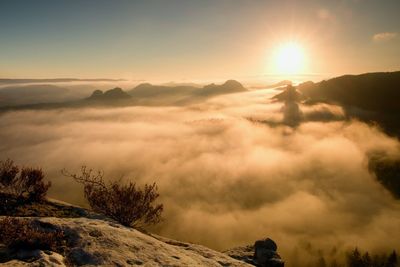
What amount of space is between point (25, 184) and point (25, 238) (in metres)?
11.2

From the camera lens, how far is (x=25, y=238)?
8.07m

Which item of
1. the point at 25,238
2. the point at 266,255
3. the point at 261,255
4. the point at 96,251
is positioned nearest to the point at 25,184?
the point at 25,238

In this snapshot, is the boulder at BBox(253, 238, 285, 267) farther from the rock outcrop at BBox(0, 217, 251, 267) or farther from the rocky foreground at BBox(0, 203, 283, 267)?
the rock outcrop at BBox(0, 217, 251, 267)

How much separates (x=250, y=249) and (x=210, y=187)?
14521cm

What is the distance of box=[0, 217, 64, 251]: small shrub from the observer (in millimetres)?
8047

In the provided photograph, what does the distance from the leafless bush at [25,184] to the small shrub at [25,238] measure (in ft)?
27.9

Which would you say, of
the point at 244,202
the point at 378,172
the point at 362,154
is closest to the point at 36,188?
the point at 244,202

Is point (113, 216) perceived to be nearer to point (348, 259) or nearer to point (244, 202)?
point (348, 259)

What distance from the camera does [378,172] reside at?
15825 centimetres

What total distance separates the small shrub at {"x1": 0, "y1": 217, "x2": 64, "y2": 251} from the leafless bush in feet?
27.9

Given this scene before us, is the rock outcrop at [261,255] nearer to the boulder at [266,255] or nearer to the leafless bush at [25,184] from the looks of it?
the boulder at [266,255]

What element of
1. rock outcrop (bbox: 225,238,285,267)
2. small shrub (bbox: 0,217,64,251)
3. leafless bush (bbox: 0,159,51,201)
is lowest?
rock outcrop (bbox: 225,238,285,267)

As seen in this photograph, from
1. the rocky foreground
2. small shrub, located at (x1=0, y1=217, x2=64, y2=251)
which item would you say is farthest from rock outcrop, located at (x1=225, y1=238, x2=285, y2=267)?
small shrub, located at (x1=0, y1=217, x2=64, y2=251)

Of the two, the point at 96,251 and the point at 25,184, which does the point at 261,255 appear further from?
the point at 25,184
